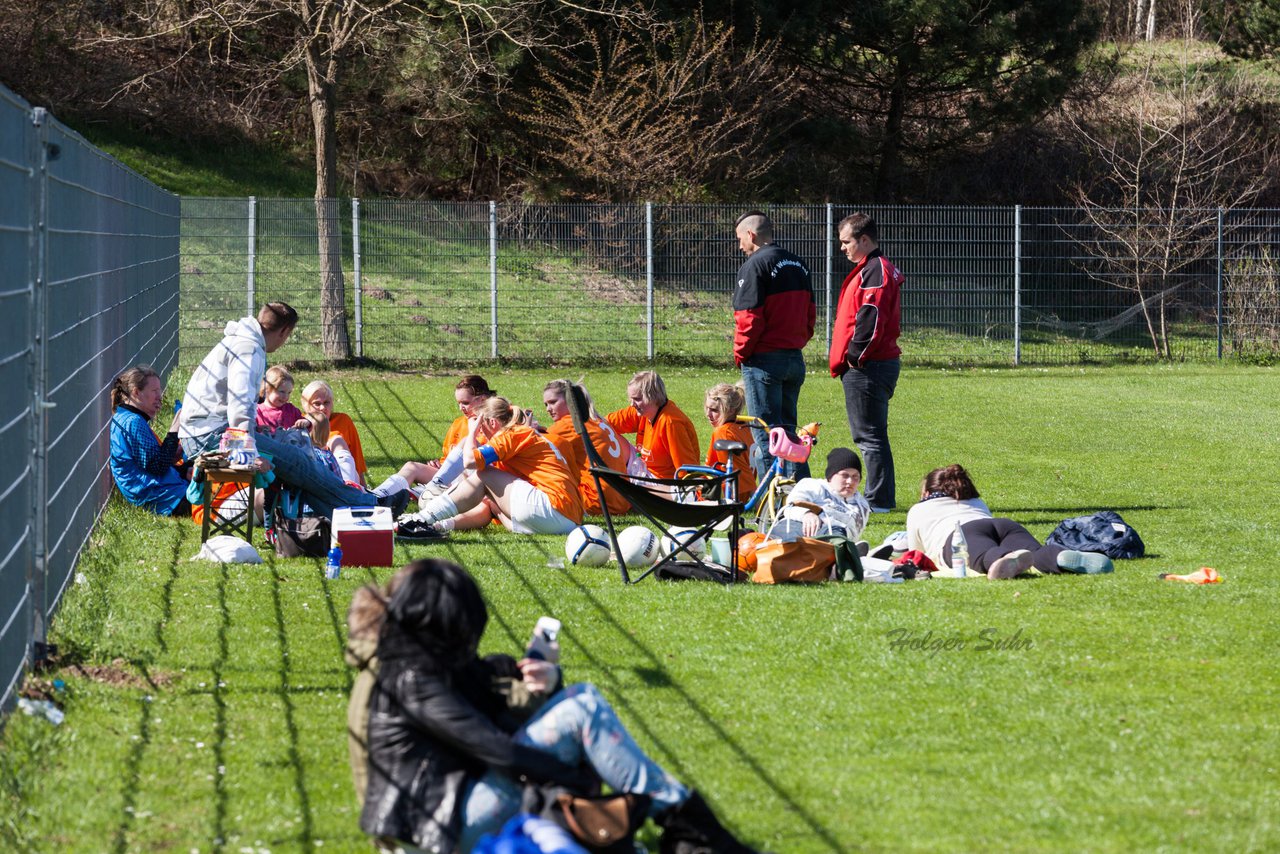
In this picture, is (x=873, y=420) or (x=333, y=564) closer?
(x=333, y=564)

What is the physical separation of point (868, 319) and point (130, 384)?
15.8 feet

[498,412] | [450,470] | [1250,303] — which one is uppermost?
[1250,303]

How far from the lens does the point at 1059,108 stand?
1165 inches

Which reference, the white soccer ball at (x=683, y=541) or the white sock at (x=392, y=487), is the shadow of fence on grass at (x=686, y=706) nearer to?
the white soccer ball at (x=683, y=541)

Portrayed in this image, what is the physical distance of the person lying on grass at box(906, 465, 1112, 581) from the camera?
7609 millimetres

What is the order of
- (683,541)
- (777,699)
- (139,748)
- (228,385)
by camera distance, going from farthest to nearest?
1. (228,385)
2. (683,541)
3. (777,699)
4. (139,748)

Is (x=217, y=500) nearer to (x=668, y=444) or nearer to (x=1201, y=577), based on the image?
(x=668, y=444)

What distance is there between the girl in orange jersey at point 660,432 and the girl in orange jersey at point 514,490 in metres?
0.95

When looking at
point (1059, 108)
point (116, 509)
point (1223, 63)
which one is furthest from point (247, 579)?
point (1223, 63)

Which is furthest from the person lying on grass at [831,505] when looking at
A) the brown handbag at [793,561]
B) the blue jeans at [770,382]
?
the blue jeans at [770,382]

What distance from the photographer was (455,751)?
3.60 meters

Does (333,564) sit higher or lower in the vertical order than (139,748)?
higher

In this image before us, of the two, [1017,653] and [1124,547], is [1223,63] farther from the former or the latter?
[1017,653]

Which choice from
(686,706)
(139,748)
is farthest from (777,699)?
(139,748)
